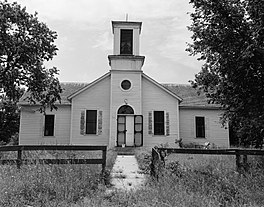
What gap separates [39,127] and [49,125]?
0.72 m

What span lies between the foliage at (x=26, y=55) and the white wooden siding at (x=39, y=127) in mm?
1332

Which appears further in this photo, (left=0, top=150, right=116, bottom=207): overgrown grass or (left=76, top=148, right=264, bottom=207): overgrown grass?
(left=0, top=150, right=116, bottom=207): overgrown grass

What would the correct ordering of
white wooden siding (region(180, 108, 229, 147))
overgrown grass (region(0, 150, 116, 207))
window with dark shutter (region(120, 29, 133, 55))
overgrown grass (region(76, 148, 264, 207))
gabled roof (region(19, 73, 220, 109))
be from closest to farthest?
1. overgrown grass (region(76, 148, 264, 207))
2. overgrown grass (region(0, 150, 116, 207))
3. gabled roof (region(19, 73, 220, 109))
4. window with dark shutter (region(120, 29, 133, 55))
5. white wooden siding (region(180, 108, 229, 147))

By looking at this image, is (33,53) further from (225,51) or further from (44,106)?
(225,51)

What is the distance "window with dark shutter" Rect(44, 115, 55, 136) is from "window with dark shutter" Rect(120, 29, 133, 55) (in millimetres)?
7212

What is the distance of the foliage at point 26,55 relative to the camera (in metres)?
17.1

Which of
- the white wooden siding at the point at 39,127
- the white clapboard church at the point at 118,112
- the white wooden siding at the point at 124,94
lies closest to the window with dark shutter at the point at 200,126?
the white clapboard church at the point at 118,112

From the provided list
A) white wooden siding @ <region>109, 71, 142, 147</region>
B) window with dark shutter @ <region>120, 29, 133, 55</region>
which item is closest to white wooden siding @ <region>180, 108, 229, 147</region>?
white wooden siding @ <region>109, 71, 142, 147</region>

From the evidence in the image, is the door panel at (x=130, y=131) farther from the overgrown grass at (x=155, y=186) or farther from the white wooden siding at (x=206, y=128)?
the overgrown grass at (x=155, y=186)

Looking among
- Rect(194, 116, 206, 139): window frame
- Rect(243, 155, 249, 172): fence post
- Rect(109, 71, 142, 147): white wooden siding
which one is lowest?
Rect(243, 155, 249, 172): fence post

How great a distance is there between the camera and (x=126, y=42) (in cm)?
2041

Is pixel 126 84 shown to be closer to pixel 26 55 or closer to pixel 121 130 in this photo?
pixel 121 130

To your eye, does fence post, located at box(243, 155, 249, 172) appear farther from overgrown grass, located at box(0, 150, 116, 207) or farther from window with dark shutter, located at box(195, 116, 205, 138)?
window with dark shutter, located at box(195, 116, 205, 138)

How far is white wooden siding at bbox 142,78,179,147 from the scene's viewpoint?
63.6ft
